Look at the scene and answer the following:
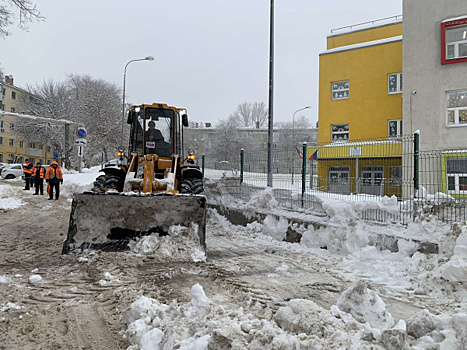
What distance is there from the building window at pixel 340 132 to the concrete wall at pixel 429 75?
501cm

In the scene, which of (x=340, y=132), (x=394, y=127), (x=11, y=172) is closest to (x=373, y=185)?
(x=394, y=127)

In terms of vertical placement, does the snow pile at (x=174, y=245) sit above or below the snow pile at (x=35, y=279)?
above

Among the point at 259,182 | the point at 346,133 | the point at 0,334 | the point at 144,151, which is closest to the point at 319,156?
the point at 259,182

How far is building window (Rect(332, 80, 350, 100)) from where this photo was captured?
2180 centimetres

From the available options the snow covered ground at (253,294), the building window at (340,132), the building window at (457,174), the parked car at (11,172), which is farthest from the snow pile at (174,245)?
the parked car at (11,172)

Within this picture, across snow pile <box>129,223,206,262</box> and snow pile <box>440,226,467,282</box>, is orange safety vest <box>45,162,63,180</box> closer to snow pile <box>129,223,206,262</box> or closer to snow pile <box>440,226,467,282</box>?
snow pile <box>129,223,206,262</box>

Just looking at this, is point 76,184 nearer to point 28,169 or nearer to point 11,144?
point 28,169

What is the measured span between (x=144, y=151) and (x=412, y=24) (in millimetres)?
14212

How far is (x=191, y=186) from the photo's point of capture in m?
8.62

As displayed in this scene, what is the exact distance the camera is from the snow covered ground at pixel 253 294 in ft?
9.12

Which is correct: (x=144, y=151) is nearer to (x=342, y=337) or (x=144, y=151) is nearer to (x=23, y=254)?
(x=23, y=254)

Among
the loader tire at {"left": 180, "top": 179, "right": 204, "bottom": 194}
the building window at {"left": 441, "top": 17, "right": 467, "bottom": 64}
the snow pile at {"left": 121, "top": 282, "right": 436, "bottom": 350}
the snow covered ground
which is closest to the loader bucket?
the snow covered ground

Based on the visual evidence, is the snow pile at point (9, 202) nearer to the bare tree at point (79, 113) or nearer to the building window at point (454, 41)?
the building window at point (454, 41)

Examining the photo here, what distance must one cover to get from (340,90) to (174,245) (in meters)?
18.5
